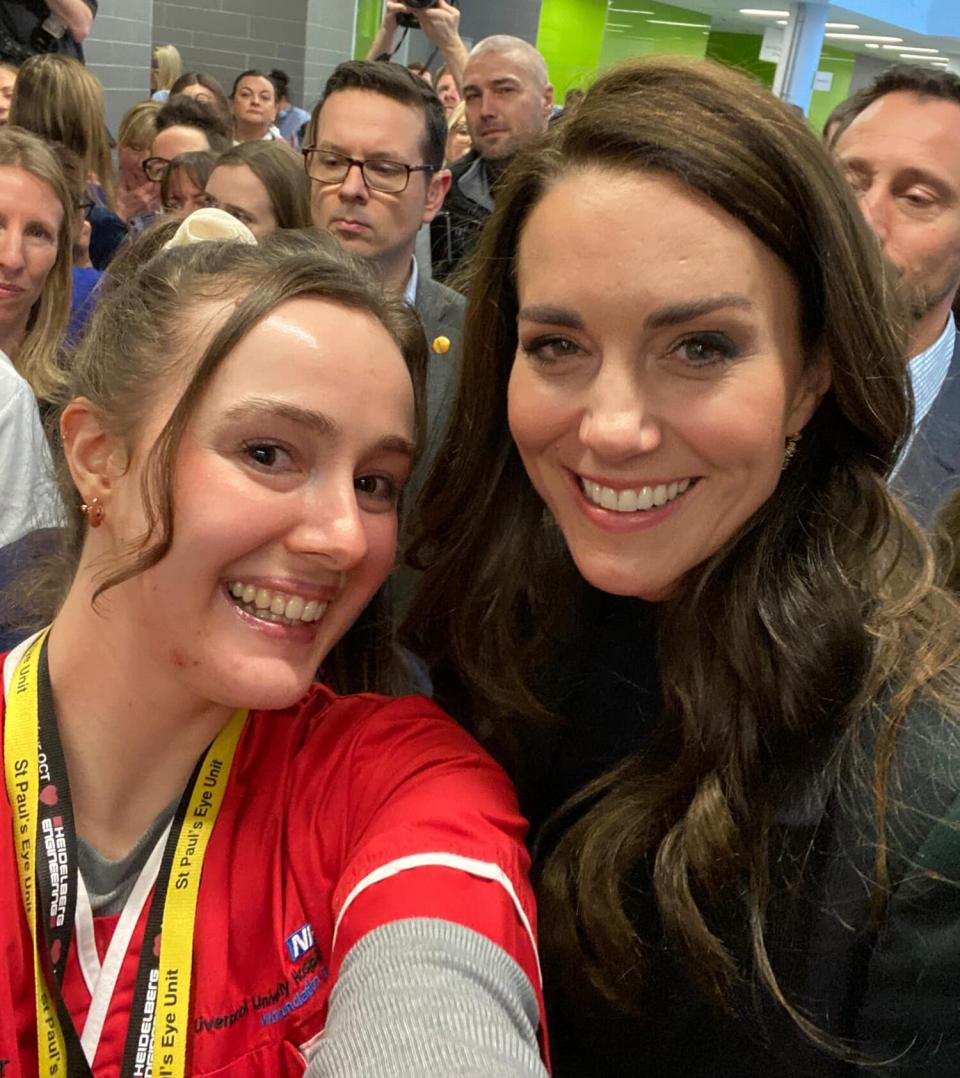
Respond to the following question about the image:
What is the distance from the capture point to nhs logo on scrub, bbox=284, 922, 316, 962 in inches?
43.9

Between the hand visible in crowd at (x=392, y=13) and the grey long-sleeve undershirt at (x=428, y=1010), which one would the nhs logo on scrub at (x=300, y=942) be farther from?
the hand visible in crowd at (x=392, y=13)

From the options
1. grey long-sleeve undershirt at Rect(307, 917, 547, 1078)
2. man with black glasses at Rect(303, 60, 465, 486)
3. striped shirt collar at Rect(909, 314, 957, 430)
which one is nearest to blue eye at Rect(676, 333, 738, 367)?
grey long-sleeve undershirt at Rect(307, 917, 547, 1078)

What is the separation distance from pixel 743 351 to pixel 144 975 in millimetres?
890

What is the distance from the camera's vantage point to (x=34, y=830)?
115 centimetres

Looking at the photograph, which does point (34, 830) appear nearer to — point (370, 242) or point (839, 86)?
point (370, 242)

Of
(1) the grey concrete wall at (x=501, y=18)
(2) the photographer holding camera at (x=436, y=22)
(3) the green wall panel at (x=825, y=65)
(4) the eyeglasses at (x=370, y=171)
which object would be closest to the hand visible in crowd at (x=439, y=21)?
(2) the photographer holding camera at (x=436, y=22)

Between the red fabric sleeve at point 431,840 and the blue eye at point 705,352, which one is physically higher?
the blue eye at point 705,352

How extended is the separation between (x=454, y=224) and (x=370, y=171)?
2.76ft

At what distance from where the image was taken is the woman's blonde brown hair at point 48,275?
117 inches

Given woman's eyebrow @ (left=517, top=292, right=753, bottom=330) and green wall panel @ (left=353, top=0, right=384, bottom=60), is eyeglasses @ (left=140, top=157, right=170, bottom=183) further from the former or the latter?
green wall panel @ (left=353, top=0, right=384, bottom=60)

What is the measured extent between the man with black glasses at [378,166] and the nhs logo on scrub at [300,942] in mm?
1985

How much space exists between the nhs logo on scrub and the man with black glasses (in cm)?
199

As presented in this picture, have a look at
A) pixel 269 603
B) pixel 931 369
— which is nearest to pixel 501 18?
pixel 931 369

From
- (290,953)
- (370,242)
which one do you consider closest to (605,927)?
(290,953)
